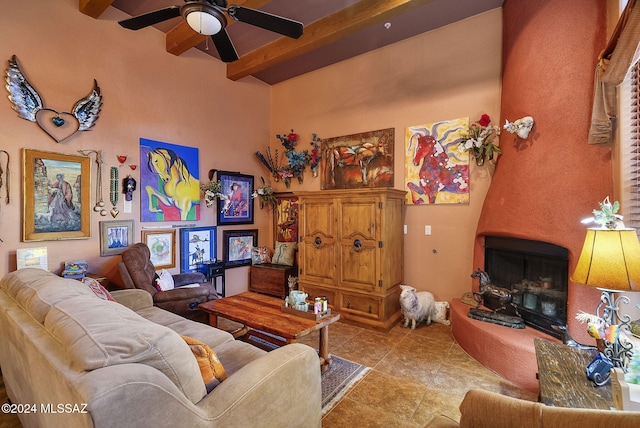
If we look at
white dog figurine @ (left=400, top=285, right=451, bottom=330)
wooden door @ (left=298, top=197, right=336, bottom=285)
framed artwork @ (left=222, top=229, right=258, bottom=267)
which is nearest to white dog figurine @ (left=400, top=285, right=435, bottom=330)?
white dog figurine @ (left=400, top=285, right=451, bottom=330)

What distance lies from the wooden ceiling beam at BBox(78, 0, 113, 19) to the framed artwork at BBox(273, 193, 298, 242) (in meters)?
3.29

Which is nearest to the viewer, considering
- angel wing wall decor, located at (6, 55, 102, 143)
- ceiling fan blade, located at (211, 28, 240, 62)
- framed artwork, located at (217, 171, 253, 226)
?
ceiling fan blade, located at (211, 28, 240, 62)

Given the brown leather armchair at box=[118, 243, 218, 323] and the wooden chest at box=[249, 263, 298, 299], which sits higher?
the brown leather armchair at box=[118, 243, 218, 323]

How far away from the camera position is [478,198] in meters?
3.54

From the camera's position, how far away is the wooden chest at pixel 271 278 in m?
4.61

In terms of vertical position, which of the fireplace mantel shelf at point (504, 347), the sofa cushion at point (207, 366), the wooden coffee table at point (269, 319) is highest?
the sofa cushion at point (207, 366)

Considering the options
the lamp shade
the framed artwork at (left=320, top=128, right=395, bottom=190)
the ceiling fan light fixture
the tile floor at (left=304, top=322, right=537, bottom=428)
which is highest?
the ceiling fan light fixture

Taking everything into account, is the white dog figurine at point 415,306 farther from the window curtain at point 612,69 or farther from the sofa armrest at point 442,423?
the sofa armrest at point 442,423

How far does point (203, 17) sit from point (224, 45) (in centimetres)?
52

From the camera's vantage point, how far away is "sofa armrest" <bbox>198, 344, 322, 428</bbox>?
1176 millimetres

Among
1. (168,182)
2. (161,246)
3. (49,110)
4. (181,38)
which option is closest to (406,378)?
(161,246)

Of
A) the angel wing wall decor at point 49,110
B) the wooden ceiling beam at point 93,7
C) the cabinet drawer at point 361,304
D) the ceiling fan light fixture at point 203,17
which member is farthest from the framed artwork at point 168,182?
the cabinet drawer at point 361,304

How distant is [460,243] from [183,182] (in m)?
3.91

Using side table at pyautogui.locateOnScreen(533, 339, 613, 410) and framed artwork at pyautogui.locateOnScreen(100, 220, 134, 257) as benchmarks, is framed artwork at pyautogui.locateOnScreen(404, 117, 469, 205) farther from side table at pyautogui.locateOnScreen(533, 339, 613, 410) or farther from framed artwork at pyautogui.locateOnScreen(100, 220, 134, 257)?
framed artwork at pyautogui.locateOnScreen(100, 220, 134, 257)
